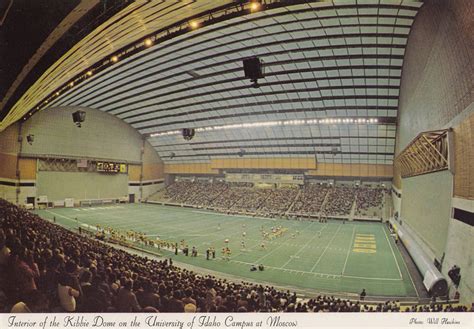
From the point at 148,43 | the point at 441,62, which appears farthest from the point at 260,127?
the point at 148,43

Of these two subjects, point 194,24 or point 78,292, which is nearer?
point 78,292

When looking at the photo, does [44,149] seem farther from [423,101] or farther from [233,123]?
[423,101]

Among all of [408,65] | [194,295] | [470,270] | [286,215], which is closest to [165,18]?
[194,295]

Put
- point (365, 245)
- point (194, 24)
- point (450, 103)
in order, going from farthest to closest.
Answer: point (365, 245), point (450, 103), point (194, 24)

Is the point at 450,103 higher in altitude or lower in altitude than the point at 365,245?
higher

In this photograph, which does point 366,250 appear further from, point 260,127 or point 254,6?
point 260,127

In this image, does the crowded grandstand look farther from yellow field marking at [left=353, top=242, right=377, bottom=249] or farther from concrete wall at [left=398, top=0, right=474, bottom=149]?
yellow field marking at [left=353, top=242, right=377, bottom=249]

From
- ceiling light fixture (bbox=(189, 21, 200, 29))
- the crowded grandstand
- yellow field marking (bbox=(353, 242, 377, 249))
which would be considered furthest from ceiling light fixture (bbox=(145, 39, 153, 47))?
yellow field marking (bbox=(353, 242, 377, 249))

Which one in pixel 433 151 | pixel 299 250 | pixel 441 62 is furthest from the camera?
pixel 299 250

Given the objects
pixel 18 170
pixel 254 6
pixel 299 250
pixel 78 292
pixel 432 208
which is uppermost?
pixel 254 6
